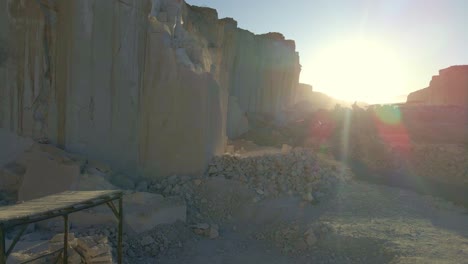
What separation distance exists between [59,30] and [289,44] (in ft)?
92.1

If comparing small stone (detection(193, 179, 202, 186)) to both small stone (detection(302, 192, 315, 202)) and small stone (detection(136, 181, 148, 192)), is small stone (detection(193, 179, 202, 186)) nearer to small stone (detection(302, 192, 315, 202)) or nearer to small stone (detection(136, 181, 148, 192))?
small stone (detection(136, 181, 148, 192))

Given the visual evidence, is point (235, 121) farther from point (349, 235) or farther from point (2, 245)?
point (2, 245)

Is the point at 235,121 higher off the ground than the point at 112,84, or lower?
lower

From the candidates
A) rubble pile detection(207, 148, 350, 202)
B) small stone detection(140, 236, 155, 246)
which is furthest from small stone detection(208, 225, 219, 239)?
rubble pile detection(207, 148, 350, 202)

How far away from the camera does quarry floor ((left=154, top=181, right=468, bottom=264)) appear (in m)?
6.85

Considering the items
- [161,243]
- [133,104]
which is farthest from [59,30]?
[161,243]

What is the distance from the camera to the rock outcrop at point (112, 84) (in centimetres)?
736

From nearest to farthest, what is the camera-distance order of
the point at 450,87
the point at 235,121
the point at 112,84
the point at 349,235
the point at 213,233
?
the point at 349,235 < the point at 213,233 < the point at 112,84 < the point at 235,121 < the point at 450,87

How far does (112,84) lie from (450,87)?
105ft

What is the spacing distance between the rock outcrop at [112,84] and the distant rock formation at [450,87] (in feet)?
85.4

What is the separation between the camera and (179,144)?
915cm

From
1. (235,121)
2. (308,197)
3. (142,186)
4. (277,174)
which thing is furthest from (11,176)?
(235,121)

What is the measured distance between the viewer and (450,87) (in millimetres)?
32375

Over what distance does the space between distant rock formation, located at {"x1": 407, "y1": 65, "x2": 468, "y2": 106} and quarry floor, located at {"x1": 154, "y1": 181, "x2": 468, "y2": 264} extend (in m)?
23.5
